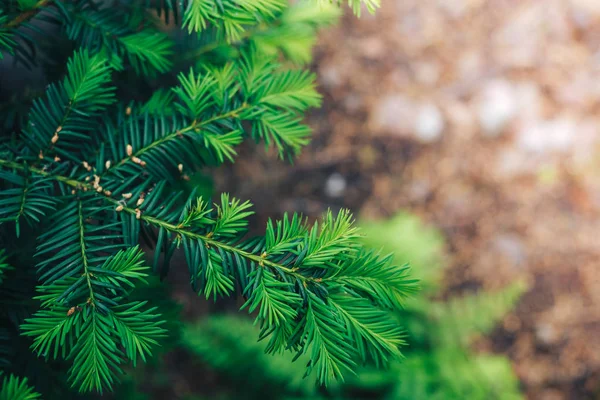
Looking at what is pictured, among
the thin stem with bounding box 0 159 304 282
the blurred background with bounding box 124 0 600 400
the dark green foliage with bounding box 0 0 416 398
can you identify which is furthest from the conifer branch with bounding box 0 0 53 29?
the blurred background with bounding box 124 0 600 400

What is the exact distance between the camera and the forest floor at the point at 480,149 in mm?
2035

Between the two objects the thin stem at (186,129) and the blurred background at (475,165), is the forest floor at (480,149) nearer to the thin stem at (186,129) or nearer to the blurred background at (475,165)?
the blurred background at (475,165)

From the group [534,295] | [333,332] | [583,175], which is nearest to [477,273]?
[534,295]

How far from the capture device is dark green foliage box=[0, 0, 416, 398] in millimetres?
640

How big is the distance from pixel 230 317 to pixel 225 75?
3.84 ft

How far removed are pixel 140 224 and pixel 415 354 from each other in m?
1.43

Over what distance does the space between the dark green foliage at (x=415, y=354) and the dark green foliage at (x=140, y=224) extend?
2.91 ft

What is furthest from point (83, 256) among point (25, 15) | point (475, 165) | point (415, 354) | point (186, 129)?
point (475, 165)

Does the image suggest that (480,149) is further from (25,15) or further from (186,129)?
(25,15)

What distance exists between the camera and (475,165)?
6.95ft

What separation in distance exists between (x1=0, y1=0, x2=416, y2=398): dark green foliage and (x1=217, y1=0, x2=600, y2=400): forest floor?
1.23m

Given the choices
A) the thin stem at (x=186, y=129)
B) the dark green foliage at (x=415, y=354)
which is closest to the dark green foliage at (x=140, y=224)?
the thin stem at (x=186, y=129)

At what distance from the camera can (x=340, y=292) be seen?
71cm

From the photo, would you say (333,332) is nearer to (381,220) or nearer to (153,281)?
(153,281)
